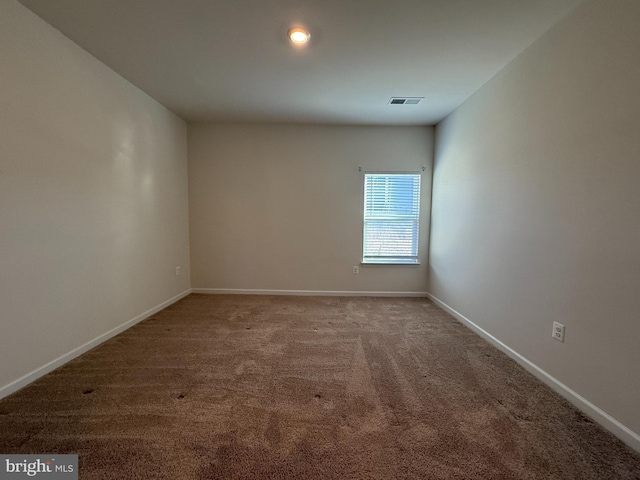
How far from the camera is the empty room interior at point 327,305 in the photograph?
4.63ft

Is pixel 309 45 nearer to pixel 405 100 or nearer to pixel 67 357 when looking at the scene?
pixel 405 100

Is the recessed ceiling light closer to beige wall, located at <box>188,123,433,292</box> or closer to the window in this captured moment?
beige wall, located at <box>188,123,433,292</box>

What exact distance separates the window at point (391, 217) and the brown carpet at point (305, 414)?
5.41 ft

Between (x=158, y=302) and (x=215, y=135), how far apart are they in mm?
2528

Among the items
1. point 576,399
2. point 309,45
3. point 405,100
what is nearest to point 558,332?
point 576,399

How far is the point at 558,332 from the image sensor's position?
6.09 ft

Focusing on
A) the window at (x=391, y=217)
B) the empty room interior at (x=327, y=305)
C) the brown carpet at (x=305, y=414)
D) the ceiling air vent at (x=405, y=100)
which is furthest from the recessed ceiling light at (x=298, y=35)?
the brown carpet at (x=305, y=414)

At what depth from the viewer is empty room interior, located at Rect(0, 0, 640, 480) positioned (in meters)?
1.41

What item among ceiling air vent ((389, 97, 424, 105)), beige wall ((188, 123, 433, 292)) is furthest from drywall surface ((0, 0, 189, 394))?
ceiling air vent ((389, 97, 424, 105))

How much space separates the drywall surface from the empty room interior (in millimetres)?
17

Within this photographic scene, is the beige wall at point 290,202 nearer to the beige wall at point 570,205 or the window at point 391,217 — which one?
the window at point 391,217

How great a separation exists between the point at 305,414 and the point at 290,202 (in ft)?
9.78

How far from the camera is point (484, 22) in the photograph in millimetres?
1855

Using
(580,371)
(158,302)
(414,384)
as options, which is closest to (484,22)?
(580,371)
